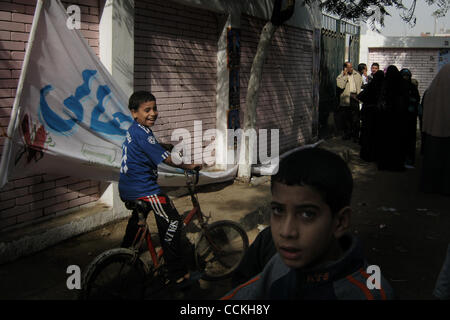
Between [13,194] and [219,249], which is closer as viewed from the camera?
[219,249]

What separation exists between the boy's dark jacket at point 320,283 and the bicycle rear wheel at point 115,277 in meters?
2.14

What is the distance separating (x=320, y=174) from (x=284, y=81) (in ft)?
32.5

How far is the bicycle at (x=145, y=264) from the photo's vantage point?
3.49m

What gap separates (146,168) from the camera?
385cm

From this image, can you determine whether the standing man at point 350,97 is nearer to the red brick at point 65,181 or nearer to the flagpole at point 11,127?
the red brick at point 65,181

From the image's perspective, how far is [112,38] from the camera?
5539 millimetres

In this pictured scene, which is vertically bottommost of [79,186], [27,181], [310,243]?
[79,186]

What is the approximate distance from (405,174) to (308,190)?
8883 millimetres

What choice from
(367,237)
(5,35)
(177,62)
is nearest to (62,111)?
(5,35)

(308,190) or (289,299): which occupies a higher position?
(308,190)

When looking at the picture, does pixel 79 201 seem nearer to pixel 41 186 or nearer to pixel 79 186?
pixel 79 186

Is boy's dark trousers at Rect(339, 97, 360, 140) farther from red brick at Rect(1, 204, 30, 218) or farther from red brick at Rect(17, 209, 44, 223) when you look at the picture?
red brick at Rect(1, 204, 30, 218)
